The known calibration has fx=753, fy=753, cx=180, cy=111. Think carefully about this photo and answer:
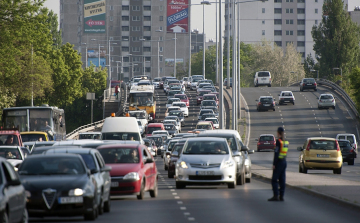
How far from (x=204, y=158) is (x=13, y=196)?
35.0ft

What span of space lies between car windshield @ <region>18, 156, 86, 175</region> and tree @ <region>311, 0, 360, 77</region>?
104297 mm

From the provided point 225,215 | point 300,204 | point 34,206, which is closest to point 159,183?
point 300,204

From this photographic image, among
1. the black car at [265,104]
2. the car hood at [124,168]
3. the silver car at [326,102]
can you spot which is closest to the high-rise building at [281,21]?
the silver car at [326,102]

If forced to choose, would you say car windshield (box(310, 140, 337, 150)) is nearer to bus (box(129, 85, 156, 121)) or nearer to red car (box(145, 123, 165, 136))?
red car (box(145, 123, 165, 136))

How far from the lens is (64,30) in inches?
7653

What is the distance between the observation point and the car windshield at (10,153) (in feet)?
82.4

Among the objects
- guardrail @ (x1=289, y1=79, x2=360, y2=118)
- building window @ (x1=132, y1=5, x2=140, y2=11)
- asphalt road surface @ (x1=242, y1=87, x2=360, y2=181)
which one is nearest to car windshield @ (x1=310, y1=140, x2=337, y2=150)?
asphalt road surface @ (x1=242, y1=87, x2=360, y2=181)

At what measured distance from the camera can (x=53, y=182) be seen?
13.2 metres

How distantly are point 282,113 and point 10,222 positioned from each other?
223ft

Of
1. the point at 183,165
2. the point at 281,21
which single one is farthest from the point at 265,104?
the point at 281,21

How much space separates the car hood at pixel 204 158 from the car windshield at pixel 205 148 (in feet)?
1.37

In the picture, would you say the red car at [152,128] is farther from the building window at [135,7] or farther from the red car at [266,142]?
the building window at [135,7]

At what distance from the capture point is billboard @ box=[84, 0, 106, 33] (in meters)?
176

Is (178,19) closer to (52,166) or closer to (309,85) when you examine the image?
(309,85)
